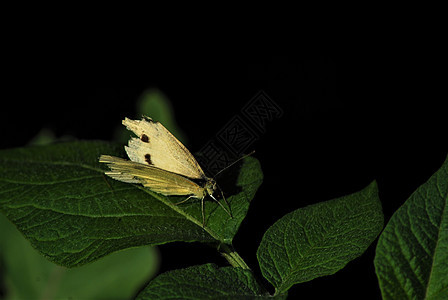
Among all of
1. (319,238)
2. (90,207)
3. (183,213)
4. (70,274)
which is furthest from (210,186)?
(70,274)

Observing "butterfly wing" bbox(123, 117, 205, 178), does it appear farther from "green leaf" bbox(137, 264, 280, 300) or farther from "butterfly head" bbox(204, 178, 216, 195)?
"green leaf" bbox(137, 264, 280, 300)

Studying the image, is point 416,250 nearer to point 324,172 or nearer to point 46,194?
point 46,194

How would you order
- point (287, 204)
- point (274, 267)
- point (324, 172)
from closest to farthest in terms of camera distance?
1. point (274, 267)
2. point (287, 204)
3. point (324, 172)

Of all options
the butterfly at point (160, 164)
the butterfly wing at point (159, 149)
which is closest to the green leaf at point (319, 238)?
the butterfly at point (160, 164)

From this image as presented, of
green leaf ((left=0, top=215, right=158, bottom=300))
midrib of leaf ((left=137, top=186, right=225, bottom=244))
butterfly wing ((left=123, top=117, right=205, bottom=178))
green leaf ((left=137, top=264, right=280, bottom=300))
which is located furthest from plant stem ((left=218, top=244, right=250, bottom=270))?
green leaf ((left=0, top=215, right=158, bottom=300))

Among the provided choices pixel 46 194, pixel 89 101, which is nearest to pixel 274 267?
pixel 46 194

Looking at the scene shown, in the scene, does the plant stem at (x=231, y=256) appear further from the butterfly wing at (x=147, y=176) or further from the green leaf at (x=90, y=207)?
the butterfly wing at (x=147, y=176)
